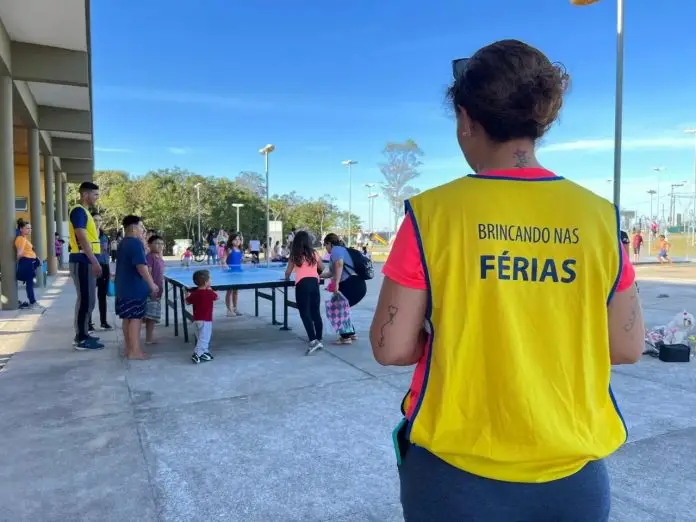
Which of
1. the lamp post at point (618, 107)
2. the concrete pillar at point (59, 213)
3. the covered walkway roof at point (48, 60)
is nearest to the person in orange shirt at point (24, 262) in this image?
the covered walkway roof at point (48, 60)

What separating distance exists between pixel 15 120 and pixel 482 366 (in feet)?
53.2

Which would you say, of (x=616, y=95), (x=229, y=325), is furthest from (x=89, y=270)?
(x=616, y=95)

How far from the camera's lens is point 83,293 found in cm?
626

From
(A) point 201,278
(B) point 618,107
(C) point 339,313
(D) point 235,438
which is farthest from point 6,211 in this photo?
(B) point 618,107

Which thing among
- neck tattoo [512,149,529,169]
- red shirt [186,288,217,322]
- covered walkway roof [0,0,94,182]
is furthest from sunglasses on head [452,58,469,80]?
covered walkway roof [0,0,94,182]

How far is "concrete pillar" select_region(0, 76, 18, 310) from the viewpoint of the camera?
991cm

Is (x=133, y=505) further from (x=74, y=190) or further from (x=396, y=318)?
(x=74, y=190)

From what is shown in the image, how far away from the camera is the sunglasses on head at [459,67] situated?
1227 mm

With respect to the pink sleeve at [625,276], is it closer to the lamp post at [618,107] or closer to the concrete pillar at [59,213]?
the lamp post at [618,107]

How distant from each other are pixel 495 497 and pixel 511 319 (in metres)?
0.37

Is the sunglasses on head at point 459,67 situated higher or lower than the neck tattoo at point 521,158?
higher

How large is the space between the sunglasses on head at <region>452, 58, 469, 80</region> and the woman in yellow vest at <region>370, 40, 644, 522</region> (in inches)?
2.1

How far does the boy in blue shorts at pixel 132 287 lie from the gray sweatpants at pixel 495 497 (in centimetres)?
533

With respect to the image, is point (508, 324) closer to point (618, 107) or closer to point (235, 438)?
point (235, 438)
